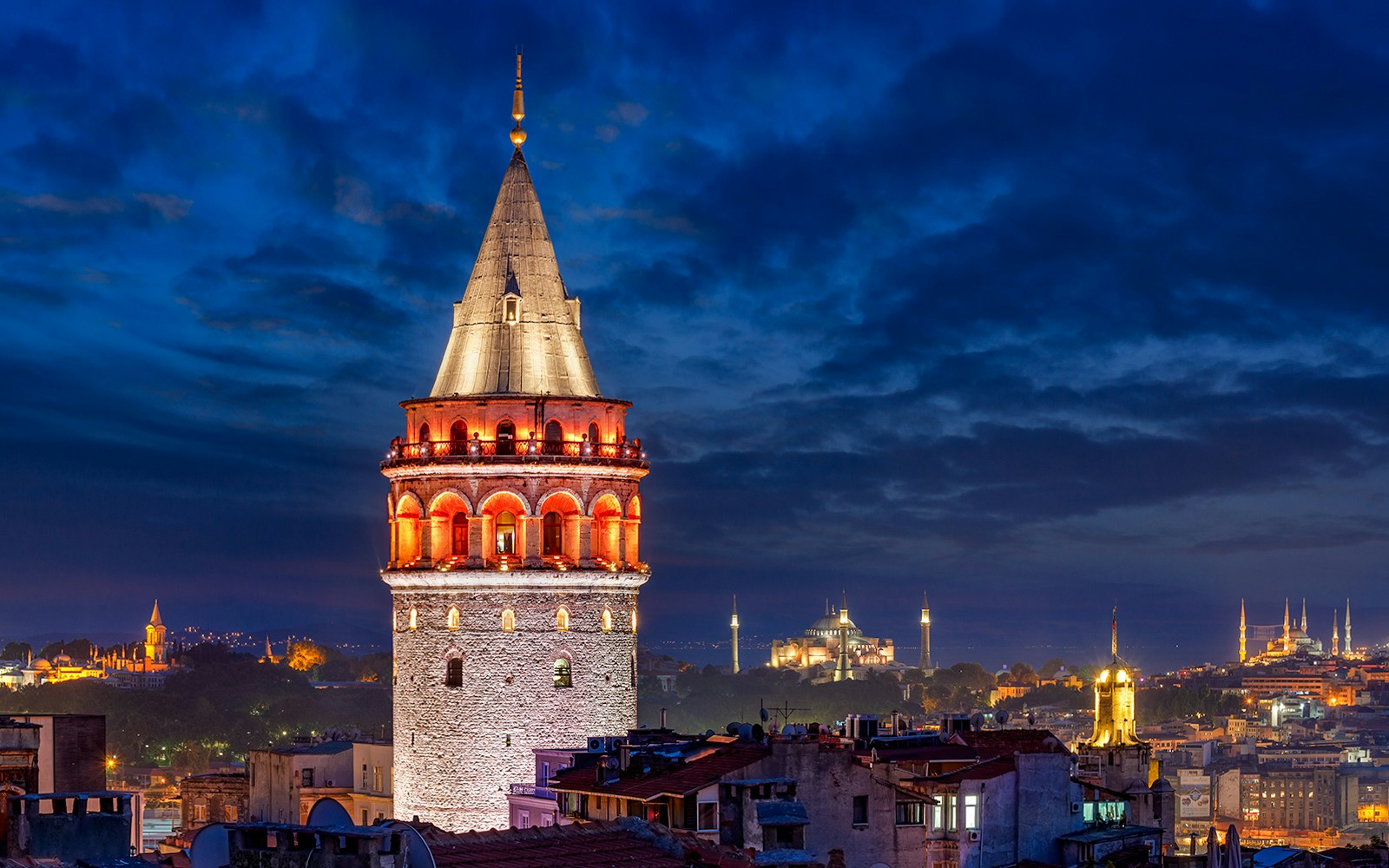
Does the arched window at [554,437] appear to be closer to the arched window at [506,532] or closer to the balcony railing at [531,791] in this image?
the arched window at [506,532]

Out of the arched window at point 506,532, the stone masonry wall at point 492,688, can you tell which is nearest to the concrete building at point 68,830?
the stone masonry wall at point 492,688

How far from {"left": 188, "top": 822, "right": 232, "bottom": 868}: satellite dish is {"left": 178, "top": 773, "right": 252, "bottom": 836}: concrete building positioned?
2560cm

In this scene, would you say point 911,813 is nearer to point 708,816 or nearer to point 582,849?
point 708,816

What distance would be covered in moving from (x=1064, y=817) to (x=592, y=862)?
14.7m

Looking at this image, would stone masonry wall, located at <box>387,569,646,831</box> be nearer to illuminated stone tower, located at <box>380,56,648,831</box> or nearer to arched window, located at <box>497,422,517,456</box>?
illuminated stone tower, located at <box>380,56,648,831</box>

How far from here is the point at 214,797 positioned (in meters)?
48.8

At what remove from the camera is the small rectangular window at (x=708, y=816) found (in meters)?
30.0

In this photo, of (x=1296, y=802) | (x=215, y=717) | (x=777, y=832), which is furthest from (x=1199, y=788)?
(x=777, y=832)

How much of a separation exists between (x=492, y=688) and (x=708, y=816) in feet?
23.7

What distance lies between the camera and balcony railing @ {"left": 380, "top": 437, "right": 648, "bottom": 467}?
1464 inches

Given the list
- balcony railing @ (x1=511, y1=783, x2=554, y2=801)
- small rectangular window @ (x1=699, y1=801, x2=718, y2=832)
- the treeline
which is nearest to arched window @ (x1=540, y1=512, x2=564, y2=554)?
balcony railing @ (x1=511, y1=783, x2=554, y2=801)

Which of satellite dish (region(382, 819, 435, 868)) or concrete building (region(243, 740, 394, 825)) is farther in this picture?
concrete building (region(243, 740, 394, 825))

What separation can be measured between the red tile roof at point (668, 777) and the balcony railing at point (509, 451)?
17.0 ft

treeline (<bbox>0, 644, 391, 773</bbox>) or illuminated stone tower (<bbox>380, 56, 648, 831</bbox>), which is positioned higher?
illuminated stone tower (<bbox>380, 56, 648, 831</bbox>)
